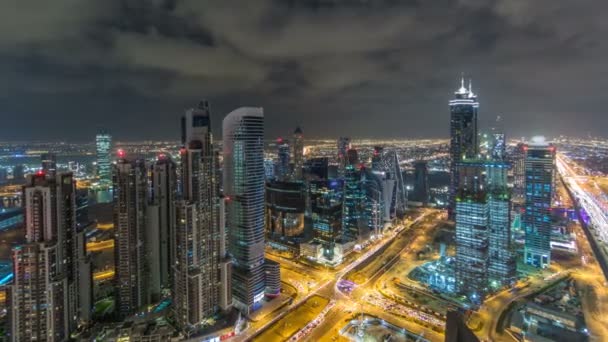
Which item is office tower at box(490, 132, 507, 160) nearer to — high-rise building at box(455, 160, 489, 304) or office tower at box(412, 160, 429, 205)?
office tower at box(412, 160, 429, 205)

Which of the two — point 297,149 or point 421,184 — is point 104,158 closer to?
point 297,149

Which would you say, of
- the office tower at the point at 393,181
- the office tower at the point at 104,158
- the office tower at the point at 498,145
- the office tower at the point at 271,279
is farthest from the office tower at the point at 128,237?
the office tower at the point at 498,145

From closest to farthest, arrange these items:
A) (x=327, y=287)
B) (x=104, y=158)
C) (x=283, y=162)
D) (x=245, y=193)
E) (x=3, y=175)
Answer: (x=245, y=193)
(x=327, y=287)
(x=3, y=175)
(x=104, y=158)
(x=283, y=162)

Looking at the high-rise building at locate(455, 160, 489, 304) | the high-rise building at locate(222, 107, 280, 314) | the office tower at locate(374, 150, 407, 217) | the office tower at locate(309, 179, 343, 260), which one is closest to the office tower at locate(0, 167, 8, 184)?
the high-rise building at locate(222, 107, 280, 314)

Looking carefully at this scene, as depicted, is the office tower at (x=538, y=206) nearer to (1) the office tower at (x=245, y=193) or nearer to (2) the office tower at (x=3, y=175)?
(1) the office tower at (x=245, y=193)

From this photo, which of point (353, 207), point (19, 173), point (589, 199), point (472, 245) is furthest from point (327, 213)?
point (19, 173)

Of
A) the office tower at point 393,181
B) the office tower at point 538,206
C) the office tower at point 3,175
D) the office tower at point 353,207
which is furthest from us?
the office tower at point 393,181

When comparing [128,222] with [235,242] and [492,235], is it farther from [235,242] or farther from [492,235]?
[492,235]
